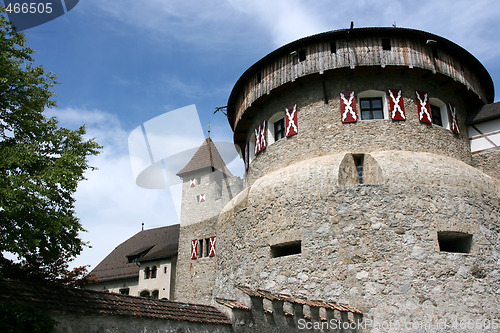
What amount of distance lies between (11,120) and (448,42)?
12651 millimetres

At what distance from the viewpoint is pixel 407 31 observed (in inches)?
544

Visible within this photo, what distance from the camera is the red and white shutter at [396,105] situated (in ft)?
43.6

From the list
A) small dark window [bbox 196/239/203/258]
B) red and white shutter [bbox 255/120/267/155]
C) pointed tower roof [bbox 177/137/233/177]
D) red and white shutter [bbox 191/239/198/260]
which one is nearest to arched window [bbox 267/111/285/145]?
red and white shutter [bbox 255/120/267/155]

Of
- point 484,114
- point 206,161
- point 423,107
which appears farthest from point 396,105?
point 206,161

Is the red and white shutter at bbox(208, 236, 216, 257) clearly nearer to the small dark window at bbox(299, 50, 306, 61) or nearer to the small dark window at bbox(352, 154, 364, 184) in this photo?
the small dark window at bbox(299, 50, 306, 61)

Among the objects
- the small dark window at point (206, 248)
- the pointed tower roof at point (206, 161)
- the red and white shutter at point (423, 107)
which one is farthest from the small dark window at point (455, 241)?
the pointed tower roof at point (206, 161)

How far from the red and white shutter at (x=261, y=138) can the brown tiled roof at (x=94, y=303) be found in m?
6.74

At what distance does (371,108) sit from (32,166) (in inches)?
372

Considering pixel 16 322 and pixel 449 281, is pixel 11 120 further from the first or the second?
pixel 449 281

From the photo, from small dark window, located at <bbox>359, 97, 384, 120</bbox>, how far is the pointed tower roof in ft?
58.4

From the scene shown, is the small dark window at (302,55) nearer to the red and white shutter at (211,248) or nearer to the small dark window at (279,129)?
the small dark window at (279,129)

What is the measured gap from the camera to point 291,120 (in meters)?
14.3

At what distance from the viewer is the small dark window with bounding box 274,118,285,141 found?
1491cm

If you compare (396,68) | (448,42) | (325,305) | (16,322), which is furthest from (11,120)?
(448,42)
